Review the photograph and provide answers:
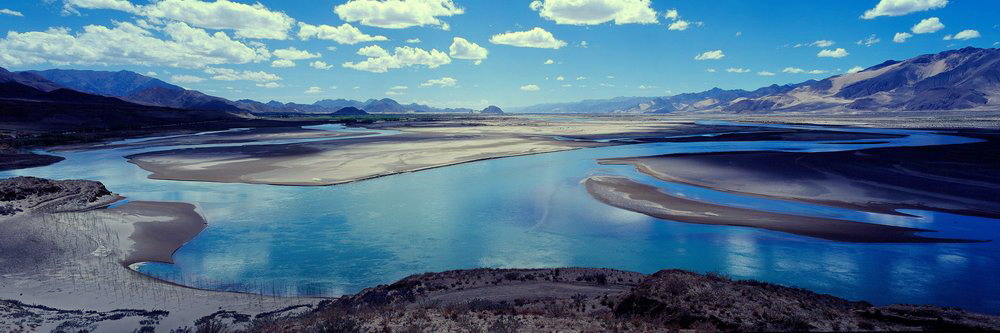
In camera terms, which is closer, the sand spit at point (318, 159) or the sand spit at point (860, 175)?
the sand spit at point (860, 175)

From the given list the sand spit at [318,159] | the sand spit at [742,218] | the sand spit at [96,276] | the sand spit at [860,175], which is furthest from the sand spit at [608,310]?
the sand spit at [318,159]

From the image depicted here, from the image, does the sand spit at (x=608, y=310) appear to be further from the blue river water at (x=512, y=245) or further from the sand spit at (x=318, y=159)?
the sand spit at (x=318, y=159)

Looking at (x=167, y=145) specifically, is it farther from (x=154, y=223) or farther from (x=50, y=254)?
(x=50, y=254)

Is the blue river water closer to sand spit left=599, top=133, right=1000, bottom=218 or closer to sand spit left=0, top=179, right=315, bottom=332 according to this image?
sand spit left=0, top=179, right=315, bottom=332

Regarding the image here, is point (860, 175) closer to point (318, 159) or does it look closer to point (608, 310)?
point (608, 310)

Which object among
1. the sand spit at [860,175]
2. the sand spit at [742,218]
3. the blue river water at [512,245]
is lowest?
the blue river water at [512,245]

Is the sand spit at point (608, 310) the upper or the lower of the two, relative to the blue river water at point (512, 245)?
upper
